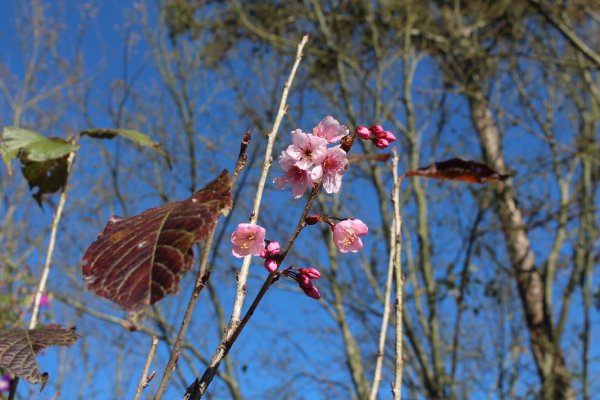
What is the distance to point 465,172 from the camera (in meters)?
0.85

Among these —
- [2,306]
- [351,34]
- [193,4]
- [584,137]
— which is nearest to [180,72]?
[193,4]

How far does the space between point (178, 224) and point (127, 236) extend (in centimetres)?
5

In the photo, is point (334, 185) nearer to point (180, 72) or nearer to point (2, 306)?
point (2, 306)

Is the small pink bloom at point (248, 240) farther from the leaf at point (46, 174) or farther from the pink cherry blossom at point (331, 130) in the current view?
the leaf at point (46, 174)

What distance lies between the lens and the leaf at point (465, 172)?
33.1 inches

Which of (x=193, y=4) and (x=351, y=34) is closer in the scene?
(x=351, y=34)

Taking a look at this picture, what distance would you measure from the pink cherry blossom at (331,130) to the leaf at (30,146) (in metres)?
0.46

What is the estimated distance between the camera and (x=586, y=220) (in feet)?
13.0

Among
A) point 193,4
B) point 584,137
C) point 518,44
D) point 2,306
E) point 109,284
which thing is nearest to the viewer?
point 109,284

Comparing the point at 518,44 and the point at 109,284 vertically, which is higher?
the point at 518,44

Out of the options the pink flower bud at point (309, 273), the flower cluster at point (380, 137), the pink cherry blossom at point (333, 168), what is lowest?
the pink flower bud at point (309, 273)

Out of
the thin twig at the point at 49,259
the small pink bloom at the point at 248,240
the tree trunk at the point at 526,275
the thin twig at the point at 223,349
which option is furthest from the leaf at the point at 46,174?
the tree trunk at the point at 526,275

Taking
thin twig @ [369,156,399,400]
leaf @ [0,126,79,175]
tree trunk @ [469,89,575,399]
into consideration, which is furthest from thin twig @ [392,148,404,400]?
tree trunk @ [469,89,575,399]

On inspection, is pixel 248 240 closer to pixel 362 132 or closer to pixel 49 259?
pixel 362 132
